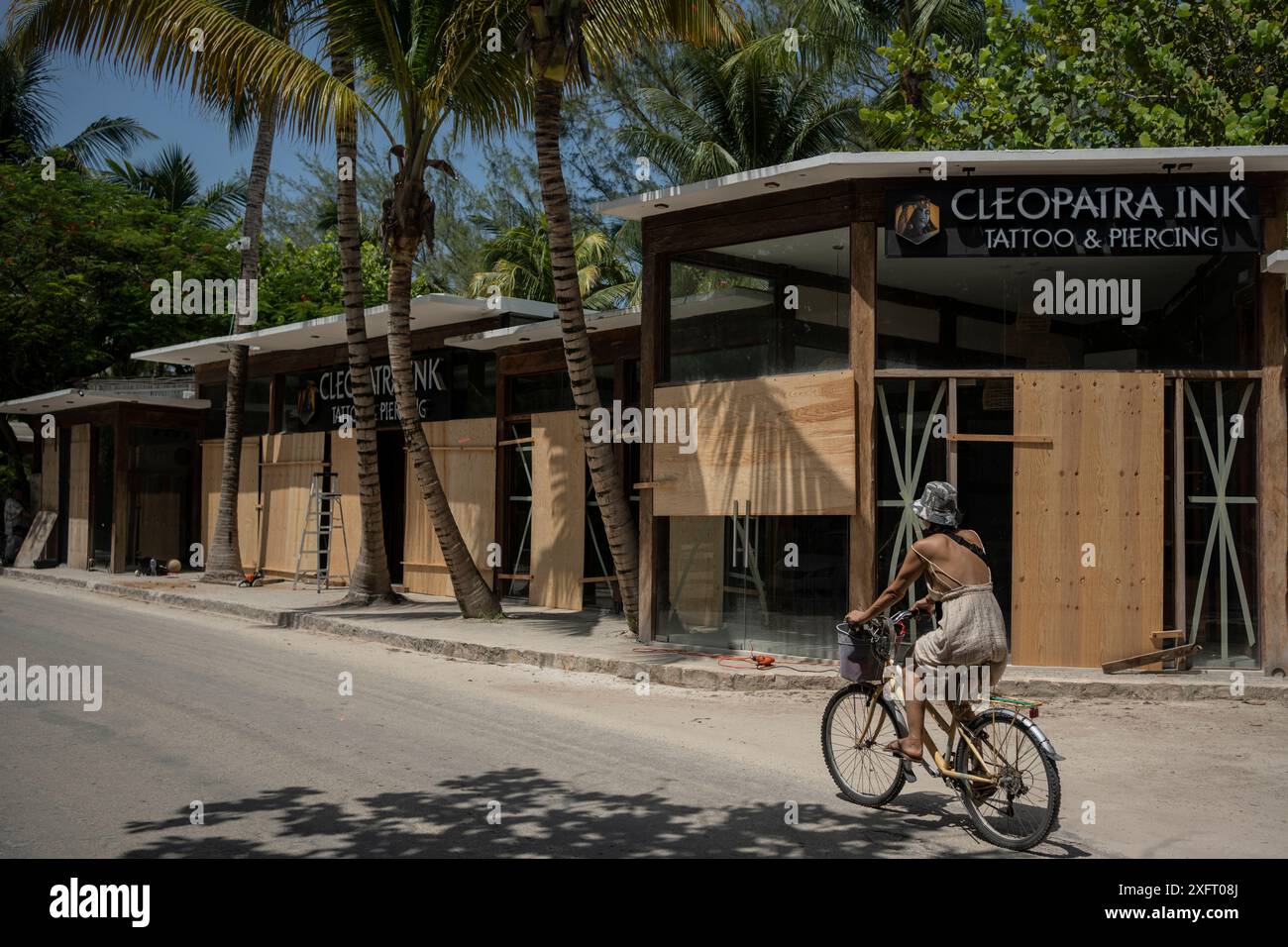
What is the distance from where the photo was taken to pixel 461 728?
29.0 feet

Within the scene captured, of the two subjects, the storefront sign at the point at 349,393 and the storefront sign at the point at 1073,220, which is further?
the storefront sign at the point at 349,393

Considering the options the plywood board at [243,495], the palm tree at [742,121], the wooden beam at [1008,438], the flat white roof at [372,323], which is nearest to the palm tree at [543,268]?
the palm tree at [742,121]

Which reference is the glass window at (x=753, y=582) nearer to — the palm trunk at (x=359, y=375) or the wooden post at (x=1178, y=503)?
the wooden post at (x=1178, y=503)

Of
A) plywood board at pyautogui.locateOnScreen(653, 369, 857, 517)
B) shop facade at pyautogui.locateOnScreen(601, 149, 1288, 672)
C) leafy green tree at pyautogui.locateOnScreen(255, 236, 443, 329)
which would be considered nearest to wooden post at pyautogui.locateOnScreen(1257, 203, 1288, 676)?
shop facade at pyautogui.locateOnScreen(601, 149, 1288, 672)

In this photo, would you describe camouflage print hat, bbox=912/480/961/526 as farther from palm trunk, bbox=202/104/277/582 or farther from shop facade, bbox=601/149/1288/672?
palm trunk, bbox=202/104/277/582

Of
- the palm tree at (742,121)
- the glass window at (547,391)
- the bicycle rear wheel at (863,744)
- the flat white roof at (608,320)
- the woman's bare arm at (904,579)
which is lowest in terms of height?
the bicycle rear wheel at (863,744)

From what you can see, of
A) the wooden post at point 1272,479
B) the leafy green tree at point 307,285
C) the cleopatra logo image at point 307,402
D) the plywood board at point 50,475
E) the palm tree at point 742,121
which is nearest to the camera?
the wooden post at point 1272,479

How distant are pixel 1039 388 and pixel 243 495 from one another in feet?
59.2

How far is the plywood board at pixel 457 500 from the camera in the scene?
19.0 meters

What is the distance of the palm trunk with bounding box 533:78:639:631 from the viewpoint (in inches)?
533

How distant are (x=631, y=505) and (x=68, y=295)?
1829 centimetres

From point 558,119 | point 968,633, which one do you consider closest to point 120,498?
point 558,119

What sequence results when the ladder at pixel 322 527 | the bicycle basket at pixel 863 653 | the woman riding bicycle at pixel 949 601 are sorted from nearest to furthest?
the woman riding bicycle at pixel 949 601
the bicycle basket at pixel 863 653
the ladder at pixel 322 527

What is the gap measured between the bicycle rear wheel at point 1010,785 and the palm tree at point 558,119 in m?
8.02
